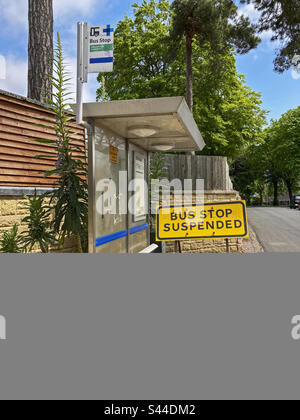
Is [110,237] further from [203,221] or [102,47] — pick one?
[102,47]

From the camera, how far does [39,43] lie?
281 inches

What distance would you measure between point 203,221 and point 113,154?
1.89 meters

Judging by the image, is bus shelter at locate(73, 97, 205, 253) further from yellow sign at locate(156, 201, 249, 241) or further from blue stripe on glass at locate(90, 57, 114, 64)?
blue stripe on glass at locate(90, 57, 114, 64)

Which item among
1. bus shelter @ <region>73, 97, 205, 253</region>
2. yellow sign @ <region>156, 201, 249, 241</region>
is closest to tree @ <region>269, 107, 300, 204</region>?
yellow sign @ <region>156, 201, 249, 241</region>

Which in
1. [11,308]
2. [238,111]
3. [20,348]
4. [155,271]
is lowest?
[20,348]

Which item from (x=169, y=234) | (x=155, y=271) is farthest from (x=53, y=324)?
(x=169, y=234)

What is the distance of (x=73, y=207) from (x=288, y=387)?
3.52m

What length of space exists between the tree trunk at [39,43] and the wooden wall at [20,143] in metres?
1.40

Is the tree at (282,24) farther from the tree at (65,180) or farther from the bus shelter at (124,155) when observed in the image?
the tree at (65,180)

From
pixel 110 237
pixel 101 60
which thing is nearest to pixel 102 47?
pixel 101 60

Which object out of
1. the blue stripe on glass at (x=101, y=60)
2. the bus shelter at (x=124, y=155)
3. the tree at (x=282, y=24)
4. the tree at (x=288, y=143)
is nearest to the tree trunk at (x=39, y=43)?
the bus shelter at (x=124, y=155)

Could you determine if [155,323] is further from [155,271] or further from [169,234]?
[169,234]

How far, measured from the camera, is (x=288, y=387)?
3.77ft

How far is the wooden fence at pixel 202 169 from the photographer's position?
11188 millimetres
